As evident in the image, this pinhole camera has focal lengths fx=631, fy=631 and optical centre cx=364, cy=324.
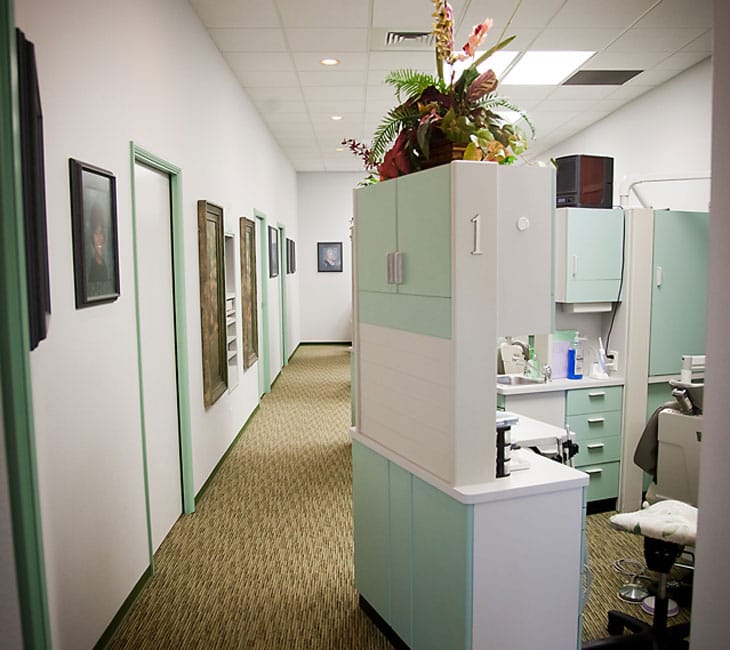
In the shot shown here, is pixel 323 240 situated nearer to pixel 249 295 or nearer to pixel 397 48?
pixel 249 295

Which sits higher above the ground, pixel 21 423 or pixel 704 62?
pixel 704 62

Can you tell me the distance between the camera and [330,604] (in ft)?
8.50

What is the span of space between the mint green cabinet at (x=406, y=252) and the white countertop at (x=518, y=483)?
17.9 inches

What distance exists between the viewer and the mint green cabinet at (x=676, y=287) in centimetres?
346

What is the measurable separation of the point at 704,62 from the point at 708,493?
4788mm

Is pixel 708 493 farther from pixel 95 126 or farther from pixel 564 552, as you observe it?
pixel 95 126

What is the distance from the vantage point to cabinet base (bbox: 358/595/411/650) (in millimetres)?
2234

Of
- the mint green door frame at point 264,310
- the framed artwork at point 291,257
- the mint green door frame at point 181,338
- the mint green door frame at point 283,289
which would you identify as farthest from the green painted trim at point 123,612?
the framed artwork at point 291,257

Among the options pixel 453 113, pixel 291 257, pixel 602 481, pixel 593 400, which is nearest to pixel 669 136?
pixel 593 400

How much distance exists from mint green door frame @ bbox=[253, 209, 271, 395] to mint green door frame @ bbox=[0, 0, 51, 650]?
496 centimetres

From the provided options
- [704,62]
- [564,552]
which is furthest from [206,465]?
[704,62]

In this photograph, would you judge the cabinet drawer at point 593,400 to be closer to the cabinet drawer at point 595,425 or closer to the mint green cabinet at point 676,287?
the cabinet drawer at point 595,425

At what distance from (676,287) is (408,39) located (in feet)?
7.47

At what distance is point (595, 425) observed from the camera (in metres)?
3.48
